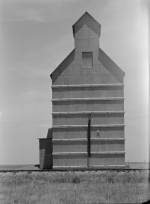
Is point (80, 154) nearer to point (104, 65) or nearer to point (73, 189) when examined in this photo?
point (104, 65)

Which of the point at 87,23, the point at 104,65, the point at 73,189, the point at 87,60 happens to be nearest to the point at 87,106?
the point at 104,65

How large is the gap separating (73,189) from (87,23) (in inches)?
563

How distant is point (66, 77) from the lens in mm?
27969

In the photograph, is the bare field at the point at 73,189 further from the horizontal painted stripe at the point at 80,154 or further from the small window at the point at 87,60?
the small window at the point at 87,60

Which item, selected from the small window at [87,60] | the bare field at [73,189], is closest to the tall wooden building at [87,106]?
the small window at [87,60]

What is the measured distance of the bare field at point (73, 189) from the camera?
13516 mm

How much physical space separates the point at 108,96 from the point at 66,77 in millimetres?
2849

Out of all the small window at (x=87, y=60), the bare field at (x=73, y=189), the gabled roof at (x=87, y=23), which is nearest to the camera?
the bare field at (x=73, y=189)

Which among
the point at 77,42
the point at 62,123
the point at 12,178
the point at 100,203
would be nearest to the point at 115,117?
the point at 62,123

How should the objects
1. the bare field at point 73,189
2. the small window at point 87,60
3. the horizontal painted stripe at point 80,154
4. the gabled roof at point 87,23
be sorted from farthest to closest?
the small window at point 87,60 → the gabled roof at point 87,23 → the horizontal painted stripe at point 80,154 → the bare field at point 73,189

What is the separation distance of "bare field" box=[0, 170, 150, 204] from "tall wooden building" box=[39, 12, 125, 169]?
17.8ft

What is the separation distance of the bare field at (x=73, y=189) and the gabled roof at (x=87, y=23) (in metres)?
9.93

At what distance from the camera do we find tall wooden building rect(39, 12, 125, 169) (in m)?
27.4

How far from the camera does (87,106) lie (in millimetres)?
27656
